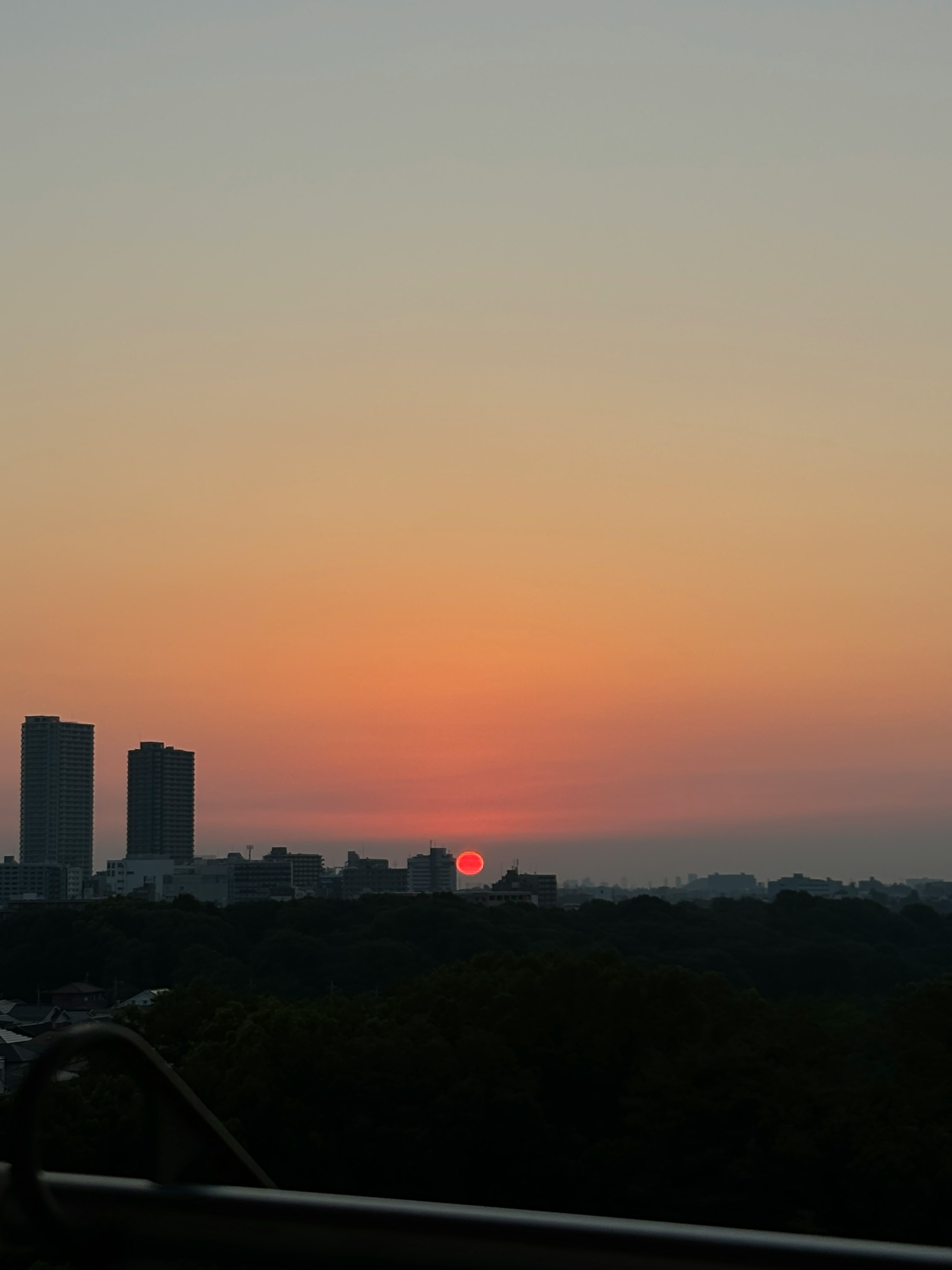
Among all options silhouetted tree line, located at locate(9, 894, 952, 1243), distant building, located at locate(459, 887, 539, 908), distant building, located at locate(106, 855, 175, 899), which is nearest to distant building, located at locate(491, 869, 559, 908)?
A: distant building, located at locate(459, 887, 539, 908)

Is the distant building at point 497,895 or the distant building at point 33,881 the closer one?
the distant building at point 497,895

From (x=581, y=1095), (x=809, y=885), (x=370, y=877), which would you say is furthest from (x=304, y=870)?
(x=581, y=1095)

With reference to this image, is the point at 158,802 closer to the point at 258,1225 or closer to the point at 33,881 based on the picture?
the point at 33,881

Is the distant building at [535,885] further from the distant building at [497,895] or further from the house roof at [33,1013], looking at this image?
the house roof at [33,1013]

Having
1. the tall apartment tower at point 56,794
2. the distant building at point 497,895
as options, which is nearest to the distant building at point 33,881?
the tall apartment tower at point 56,794

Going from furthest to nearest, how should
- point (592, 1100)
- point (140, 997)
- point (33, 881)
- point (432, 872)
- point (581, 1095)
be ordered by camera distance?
1. point (432, 872)
2. point (33, 881)
3. point (140, 997)
4. point (581, 1095)
5. point (592, 1100)

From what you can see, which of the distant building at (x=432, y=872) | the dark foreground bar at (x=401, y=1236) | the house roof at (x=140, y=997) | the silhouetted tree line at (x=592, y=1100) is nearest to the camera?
the dark foreground bar at (x=401, y=1236)

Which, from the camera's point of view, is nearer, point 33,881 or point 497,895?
point 497,895
